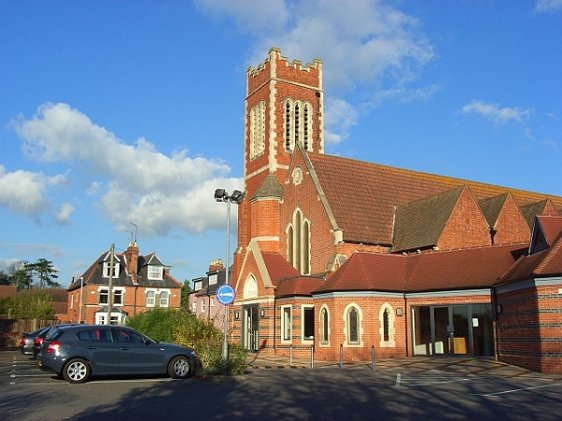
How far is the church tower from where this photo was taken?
4081 centimetres

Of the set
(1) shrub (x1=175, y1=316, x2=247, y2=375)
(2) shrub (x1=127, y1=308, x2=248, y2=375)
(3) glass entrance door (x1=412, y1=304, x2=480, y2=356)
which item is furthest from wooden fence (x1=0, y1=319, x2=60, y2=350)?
(3) glass entrance door (x1=412, y1=304, x2=480, y2=356)

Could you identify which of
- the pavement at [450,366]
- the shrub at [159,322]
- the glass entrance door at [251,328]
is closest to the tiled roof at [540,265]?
the pavement at [450,366]

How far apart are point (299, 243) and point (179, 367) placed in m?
19.9

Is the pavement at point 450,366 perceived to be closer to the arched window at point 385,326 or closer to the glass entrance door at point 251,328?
the arched window at point 385,326

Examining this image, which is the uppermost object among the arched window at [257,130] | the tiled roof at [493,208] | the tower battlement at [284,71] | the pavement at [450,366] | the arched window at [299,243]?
the tower battlement at [284,71]

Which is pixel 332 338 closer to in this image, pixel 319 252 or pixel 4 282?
pixel 319 252

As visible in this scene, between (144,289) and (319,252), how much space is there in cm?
3120

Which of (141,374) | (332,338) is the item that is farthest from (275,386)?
(332,338)

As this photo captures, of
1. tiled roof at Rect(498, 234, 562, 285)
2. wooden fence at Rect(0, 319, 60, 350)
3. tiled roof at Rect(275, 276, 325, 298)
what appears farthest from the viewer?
wooden fence at Rect(0, 319, 60, 350)

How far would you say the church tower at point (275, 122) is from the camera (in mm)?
40812

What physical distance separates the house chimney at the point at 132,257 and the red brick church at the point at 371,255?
21.0 metres

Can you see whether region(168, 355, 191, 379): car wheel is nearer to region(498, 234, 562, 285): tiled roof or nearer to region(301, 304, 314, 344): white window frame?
region(498, 234, 562, 285): tiled roof

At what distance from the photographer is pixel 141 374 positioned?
1669cm

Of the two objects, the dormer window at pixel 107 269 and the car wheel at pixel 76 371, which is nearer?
the car wheel at pixel 76 371
